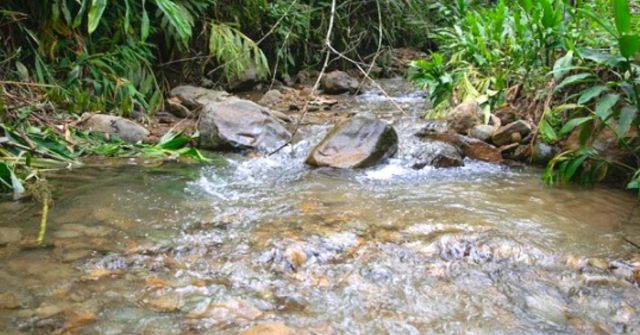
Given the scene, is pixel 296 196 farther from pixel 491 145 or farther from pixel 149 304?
pixel 491 145

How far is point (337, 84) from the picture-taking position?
20.3 feet

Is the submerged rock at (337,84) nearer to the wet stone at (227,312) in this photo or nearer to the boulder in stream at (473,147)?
the boulder in stream at (473,147)

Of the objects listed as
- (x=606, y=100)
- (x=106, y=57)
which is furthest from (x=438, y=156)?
(x=106, y=57)

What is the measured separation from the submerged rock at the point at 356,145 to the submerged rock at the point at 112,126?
46.7 inches

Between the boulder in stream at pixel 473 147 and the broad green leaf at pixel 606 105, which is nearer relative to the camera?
the broad green leaf at pixel 606 105

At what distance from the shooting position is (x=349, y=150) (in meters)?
3.45

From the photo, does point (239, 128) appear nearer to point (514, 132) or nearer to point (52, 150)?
point (52, 150)

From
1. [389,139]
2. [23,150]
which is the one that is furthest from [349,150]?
[23,150]

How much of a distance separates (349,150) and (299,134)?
0.79 metres

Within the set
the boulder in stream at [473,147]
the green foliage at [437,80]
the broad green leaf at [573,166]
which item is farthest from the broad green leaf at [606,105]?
the green foliage at [437,80]

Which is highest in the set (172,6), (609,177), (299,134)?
(172,6)

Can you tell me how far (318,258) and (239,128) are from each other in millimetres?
2025

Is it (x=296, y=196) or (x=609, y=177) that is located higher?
(x=609, y=177)

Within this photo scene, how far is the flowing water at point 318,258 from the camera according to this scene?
1.57 m
